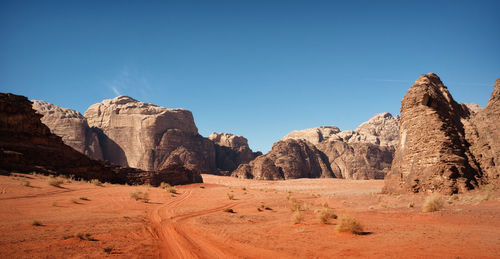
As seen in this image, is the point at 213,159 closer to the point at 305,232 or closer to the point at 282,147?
the point at 282,147

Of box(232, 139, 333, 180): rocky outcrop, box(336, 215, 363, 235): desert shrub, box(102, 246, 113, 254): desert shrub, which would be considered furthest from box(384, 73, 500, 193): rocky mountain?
box(232, 139, 333, 180): rocky outcrop

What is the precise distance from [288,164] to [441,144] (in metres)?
39.3

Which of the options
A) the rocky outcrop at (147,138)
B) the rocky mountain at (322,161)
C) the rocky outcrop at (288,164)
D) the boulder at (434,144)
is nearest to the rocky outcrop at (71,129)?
the rocky outcrop at (147,138)

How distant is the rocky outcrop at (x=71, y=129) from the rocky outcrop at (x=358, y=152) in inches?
2115

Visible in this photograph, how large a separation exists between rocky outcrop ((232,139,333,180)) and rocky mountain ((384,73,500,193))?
32935 mm

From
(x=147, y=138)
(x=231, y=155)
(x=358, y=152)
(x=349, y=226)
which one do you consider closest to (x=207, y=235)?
(x=349, y=226)

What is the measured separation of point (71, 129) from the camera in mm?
50875

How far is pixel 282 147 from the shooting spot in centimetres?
5769

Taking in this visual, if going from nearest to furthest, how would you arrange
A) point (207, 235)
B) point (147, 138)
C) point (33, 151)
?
point (207, 235), point (33, 151), point (147, 138)

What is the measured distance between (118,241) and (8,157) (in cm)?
1662

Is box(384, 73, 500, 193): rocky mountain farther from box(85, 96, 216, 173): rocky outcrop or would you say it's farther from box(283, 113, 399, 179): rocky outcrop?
box(85, 96, 216, 173): rocky outcrop

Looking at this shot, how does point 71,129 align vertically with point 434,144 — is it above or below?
above

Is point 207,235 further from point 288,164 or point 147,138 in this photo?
point 147,138

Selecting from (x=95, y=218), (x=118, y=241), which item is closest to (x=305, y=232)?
(x=118, y=241)
